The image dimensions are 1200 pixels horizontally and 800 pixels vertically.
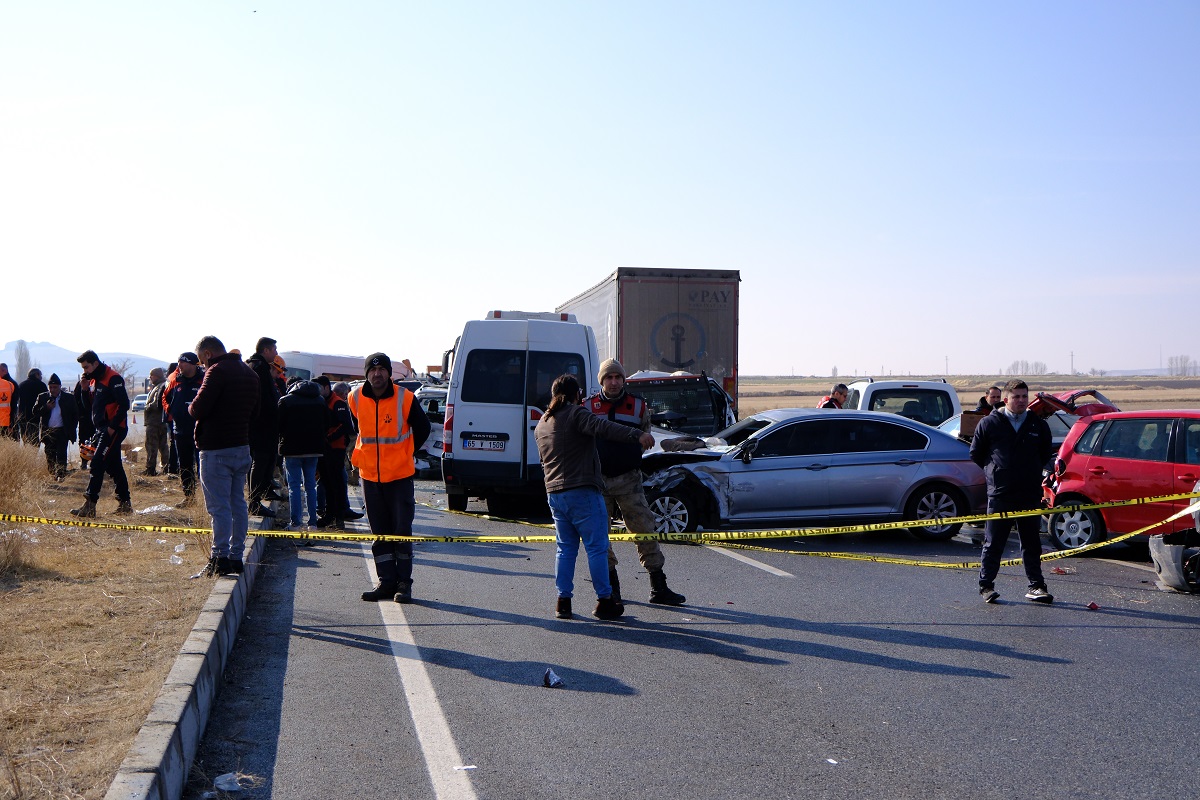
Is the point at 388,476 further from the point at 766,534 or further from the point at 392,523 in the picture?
the point at 766,534

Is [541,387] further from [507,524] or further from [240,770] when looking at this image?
[240,770]

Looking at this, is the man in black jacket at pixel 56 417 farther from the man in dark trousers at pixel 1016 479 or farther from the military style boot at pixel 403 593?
the man in dark trousers at pixel 1016 479

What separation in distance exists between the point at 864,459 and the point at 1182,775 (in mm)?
7843

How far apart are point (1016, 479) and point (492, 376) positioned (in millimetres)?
6705

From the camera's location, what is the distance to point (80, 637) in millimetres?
6586

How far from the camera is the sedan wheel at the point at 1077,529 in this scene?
11.3 m

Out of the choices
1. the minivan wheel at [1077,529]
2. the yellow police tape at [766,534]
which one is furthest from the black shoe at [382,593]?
the minivan wheel at [1077,529]

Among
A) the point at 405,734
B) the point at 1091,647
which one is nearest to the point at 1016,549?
the point at 1091,647

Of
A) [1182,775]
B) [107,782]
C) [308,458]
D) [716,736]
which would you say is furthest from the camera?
[308,458]

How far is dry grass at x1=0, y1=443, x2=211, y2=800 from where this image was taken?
14.8 ft

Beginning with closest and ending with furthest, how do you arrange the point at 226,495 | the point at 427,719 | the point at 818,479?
1. the point at 427,719
2. the point at 226,495
3. the point at 818,479

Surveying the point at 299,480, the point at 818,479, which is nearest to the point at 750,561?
the point at 818,479

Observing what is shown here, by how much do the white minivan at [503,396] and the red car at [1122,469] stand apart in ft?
18.2

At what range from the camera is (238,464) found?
856 cm
